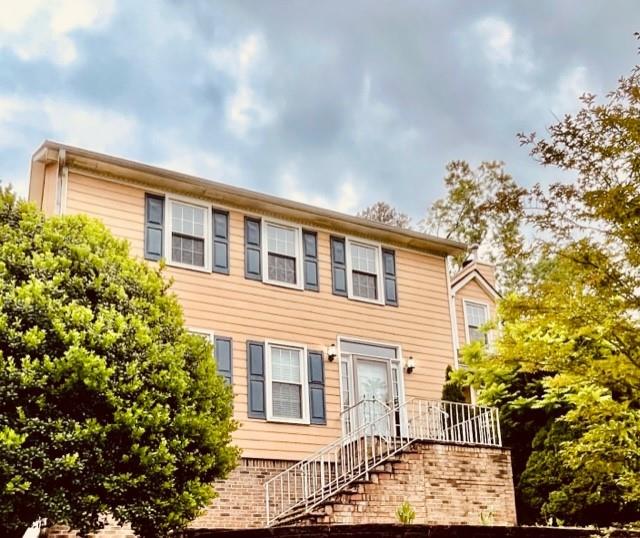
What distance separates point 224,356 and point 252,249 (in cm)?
228

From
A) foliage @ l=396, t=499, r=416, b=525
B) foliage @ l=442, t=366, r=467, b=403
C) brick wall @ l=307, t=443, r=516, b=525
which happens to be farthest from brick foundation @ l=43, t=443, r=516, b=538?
foliage @ l=442, t=366, r=467, b=403

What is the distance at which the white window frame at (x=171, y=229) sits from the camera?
1530 centimetres

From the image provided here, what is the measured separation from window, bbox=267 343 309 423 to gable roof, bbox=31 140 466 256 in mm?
2728

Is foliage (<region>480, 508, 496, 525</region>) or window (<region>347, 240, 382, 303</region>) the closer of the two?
foliage (<region>480, 508, 496, 525</region>)

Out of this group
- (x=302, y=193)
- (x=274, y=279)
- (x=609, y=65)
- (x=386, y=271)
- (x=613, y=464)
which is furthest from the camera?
(x=302, y=193)

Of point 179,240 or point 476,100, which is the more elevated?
point 476,100

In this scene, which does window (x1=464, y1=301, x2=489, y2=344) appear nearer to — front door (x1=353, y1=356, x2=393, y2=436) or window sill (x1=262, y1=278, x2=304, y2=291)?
front door (x1=353, y1=356, x2=393, y2=436)

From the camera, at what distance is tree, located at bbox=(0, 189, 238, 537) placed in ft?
28.6

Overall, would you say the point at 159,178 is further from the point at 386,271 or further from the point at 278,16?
the point at 386,271

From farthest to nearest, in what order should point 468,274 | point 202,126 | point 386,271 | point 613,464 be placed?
point 468,274 → point 202,126 → point 386,271 → point 613,464

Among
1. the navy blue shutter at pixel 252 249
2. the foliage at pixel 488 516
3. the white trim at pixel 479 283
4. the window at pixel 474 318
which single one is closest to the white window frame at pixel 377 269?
the navy blue shutter at pixel 252 249

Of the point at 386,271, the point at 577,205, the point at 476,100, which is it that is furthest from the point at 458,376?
the point at 577,205

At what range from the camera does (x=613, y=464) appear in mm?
11242

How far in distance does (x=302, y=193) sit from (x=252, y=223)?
1454 centimetres
